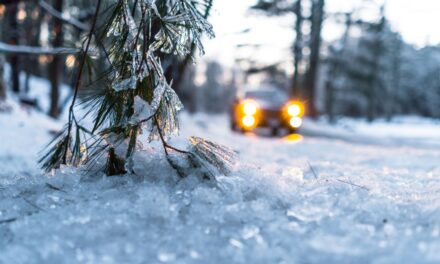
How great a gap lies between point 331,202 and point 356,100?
145 feet

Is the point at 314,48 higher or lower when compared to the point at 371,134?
higher

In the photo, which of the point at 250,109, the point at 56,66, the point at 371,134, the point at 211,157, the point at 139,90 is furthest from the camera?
the point at 371,134

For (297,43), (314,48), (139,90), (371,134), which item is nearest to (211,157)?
(139,90)

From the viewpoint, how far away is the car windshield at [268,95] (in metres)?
12.4

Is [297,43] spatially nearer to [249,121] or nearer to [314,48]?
[314,48]

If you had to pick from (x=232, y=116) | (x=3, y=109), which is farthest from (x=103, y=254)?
(x=232, y=116)

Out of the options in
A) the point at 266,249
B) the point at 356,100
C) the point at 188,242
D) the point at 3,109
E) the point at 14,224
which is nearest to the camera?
the point at 266,249

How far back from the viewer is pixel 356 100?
4350 cm

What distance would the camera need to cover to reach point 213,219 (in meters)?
1.52

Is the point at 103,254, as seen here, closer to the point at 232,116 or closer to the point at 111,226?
the point at 111,226

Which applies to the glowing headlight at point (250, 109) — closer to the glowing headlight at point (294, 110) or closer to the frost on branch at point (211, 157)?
the glowing headlight at point (294, 110)

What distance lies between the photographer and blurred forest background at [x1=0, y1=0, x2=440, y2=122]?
8.49 m

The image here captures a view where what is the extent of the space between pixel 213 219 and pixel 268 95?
37.2 ft

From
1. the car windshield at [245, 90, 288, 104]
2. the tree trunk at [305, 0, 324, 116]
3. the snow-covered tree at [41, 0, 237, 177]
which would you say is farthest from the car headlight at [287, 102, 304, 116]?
the snow-covered tree at [41, 0, 237, 177]
